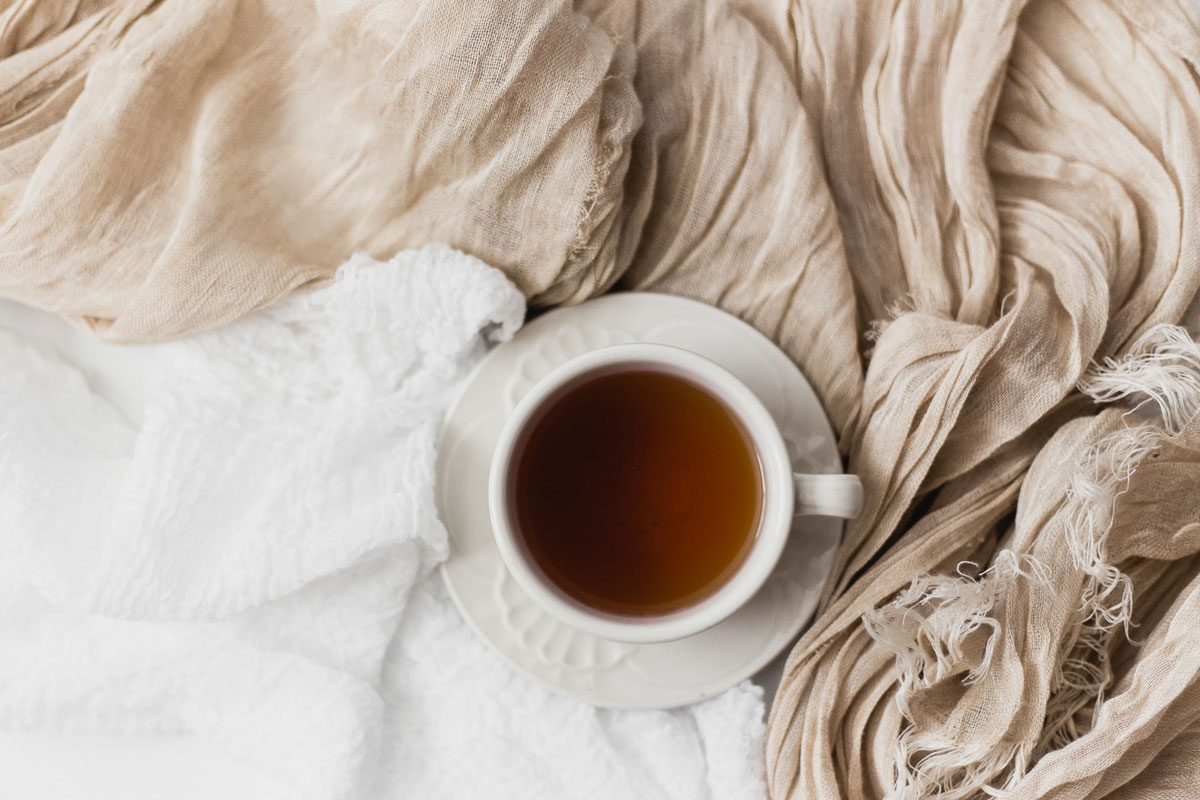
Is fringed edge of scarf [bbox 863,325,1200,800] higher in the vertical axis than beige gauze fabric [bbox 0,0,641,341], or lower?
lower

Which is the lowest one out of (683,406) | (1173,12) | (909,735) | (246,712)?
(909,735)

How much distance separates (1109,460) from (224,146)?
720mm

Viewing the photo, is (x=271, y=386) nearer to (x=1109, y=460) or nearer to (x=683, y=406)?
(x=683, y=406)

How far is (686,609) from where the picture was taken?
0.68 metres

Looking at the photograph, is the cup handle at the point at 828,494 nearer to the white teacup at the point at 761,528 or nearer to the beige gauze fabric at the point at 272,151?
the white teacup at the point at 761,528

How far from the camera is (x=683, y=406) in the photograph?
720mm

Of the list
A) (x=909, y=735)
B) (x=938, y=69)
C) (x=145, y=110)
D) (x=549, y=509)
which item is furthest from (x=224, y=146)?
(x=909, y=735)

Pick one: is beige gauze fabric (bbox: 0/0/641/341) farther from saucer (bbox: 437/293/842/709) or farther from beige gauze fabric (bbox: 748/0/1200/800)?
beige gauze fabric (bbox: 748/0/1200/800)

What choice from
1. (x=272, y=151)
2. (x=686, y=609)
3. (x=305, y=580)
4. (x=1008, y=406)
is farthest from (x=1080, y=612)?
(x=272, y=151)

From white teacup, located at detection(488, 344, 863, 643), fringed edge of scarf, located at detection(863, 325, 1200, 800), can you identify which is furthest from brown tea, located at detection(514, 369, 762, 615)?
fringed edge of scarf, located at detection(863, 325, 1200, 800)

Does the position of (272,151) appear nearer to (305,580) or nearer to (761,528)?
(305,580)

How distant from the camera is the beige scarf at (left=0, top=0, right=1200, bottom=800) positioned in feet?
2.28

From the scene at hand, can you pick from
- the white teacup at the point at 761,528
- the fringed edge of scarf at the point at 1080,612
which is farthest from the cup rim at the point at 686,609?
the fringed edge of scarf at the point at 1080,612

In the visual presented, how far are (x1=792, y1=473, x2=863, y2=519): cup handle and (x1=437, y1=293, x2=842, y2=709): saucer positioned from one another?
0.09 meters
